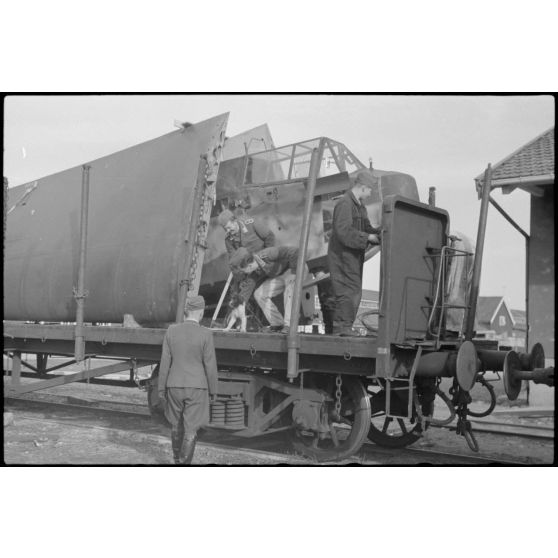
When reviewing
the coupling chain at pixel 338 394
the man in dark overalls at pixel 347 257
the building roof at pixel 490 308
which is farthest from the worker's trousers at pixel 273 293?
the building roof at pixel 490 308

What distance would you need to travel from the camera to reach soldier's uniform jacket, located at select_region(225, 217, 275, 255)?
7.76 meters

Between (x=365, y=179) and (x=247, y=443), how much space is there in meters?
3.24

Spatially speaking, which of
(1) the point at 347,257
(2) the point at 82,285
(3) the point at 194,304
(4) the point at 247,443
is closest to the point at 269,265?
(1) the point at 347,257

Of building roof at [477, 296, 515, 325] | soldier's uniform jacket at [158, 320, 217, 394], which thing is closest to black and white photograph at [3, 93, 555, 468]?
soldier's uniform jacket at [158, 320, 217, 394]

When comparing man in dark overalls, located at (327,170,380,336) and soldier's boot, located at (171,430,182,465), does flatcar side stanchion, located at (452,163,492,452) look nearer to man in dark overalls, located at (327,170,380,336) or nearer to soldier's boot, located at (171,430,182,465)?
man in dark overalls, located at (327,170,380,336)

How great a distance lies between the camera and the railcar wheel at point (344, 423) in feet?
22.2

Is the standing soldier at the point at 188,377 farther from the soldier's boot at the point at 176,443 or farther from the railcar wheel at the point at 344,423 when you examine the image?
the railcar wheel at the point at 344,423

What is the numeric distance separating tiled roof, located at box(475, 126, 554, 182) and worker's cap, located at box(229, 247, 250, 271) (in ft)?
16.8

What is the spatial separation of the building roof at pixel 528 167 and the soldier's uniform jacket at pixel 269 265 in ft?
15.2

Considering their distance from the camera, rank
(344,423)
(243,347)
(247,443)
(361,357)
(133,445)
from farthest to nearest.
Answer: (247,443), (133,445), (344,423), (243,347), (361,357)

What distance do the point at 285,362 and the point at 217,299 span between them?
2057mm

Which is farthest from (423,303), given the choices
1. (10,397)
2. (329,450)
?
(10,397)

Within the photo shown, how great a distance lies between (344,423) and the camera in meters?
7.02

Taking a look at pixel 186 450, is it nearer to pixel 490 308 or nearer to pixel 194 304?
pixel 194 304
